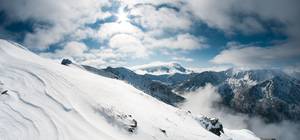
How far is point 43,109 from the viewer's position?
653 inches

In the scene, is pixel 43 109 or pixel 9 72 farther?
pixel 9 72

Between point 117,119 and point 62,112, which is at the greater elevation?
point 62,112

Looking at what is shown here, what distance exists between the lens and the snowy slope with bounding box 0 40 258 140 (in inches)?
575

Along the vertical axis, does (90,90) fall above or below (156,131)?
above

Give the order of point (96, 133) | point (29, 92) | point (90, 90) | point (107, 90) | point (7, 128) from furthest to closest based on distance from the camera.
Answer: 1. point (107, 90)
2. point (90, 90)
3. point (29, 92)
4. point (96, 133)
5. point (7, 128)

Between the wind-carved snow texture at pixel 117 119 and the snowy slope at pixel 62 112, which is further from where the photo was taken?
the wind-carved snow texture at pixel 117 119

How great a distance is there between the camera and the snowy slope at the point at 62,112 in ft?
47.9

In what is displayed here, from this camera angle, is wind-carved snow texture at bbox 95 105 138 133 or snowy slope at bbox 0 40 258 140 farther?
wind-carved snow texture at bbox 95 105 138 133

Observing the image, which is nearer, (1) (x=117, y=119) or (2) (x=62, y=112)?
(2) (x=62, y=112)

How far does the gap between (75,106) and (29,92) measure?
3722 mm

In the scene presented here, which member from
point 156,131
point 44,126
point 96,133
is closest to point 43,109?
point 44,126

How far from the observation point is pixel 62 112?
1712 cm

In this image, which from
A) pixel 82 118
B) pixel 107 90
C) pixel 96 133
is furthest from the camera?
pixel 107 90

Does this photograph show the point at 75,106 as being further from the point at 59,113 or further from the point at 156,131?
the point at 156,131
